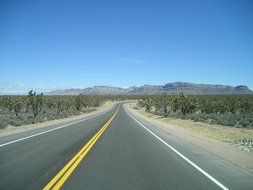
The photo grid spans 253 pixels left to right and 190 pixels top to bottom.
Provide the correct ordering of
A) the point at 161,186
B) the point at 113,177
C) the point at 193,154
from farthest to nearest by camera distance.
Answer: the point at 193,154 < the point at 113,177 < the point at 161,186

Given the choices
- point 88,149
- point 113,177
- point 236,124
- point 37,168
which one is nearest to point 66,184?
point 113,177

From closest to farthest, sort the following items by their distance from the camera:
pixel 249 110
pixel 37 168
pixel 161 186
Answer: pixel 161 186
pixel 37 168
pixel 249 110

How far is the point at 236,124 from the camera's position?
114ft

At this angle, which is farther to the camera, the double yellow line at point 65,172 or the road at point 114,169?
the road at point 114,169

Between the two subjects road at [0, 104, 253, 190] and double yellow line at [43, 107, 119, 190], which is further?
road at [0, 104, 253, 190]

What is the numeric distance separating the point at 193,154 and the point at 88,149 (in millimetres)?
4143

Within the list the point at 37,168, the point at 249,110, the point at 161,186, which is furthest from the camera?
the point at 249,110

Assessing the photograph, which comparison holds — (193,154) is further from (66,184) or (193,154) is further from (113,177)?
(66,184)

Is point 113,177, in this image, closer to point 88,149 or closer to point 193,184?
point 193,184

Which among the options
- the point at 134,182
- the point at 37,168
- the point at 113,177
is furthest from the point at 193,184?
the point at 37,168

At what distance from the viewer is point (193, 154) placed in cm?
1363

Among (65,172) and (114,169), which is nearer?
(65,172)

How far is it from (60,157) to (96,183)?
4094mm

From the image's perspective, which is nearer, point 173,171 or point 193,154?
point 173,171
